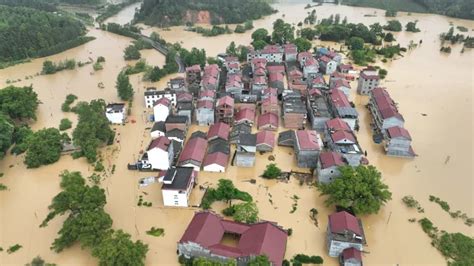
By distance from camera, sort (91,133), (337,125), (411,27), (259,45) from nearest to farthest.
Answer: (91,133), (337,125), (259,45), (411,27)

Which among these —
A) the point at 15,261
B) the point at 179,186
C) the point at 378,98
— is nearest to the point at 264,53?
the point at 378,98

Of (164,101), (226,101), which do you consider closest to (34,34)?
(164,101)

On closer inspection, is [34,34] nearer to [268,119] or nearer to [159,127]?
[159,127]

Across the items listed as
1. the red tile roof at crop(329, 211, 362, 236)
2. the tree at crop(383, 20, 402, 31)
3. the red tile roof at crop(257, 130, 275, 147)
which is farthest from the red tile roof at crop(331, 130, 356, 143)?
the tree at crop(383, 20, 402, 31)

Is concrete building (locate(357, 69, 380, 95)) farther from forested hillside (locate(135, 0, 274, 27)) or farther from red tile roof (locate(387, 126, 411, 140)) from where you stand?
forested hillside (locate(135, 0, 274, 27))

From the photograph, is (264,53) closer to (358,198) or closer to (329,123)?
(329,123)

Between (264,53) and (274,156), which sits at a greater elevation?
(264,53)
